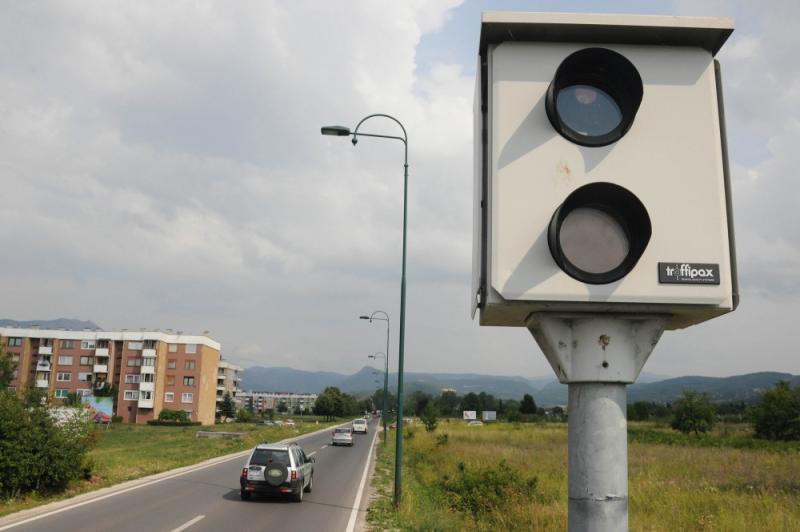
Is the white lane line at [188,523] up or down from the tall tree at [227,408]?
up

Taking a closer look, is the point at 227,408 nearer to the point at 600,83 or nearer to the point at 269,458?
the point at 269,458

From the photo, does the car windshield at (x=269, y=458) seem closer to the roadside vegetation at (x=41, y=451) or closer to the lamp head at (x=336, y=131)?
the roadside vegetation at (x=41, y=451)

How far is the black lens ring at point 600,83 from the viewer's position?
3.72 m

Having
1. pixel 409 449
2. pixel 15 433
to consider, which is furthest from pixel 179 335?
pixel 15 433

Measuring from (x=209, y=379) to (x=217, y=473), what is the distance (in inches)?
3165

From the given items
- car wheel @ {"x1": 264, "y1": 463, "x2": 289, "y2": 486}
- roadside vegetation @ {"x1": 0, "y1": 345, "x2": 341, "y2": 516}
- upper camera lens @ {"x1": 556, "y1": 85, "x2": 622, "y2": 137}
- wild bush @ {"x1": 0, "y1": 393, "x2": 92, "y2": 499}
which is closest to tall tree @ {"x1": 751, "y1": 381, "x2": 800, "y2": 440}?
car wheel @ {"x1": 264, "y1": 463, "x2": 289, "y2": 486}

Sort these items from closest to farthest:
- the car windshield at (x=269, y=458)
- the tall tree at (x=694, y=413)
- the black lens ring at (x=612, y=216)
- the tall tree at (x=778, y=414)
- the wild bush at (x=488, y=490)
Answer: the black lens ring at (x=612, y=216), the wild bush at (x=488, y=490), the car windshield at (x=269, y=458), the tall tree at (x=778, y=414), the tall tree at (x=694, y=413)

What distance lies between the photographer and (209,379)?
9950 cm

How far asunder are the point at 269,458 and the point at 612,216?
574 inches

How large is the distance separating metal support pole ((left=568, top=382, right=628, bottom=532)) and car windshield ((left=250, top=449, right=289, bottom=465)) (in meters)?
13.9

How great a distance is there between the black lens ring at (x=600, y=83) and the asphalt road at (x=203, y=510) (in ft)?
37.9

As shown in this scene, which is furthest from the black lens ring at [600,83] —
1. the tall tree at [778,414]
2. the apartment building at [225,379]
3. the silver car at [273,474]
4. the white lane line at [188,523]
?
the apartment building at [225,379]

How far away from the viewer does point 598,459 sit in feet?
12.0

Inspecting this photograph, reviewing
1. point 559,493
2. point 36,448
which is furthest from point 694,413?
point 36,448
